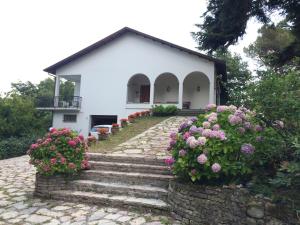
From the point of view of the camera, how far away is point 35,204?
16.6 feet

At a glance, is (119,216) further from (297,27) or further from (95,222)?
(297,27)

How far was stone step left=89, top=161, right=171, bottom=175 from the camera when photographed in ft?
18.6

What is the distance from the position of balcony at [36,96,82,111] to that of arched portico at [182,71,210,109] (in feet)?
24.4

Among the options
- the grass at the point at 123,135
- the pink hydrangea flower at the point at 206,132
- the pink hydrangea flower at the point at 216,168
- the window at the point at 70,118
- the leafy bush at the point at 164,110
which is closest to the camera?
the pink hydrangea flower at the point at 216,168

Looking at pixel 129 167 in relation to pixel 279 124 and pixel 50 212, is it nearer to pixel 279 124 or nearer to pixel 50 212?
pixel 50 212

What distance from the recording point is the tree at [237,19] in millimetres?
9016

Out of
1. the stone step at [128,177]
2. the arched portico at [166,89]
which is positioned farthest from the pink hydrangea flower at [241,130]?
the arched portico at [166,89]

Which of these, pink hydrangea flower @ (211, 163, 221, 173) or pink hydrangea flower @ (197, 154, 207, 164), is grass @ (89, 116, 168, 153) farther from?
pink hydrangea flower @ (211, 163, 221, 173)

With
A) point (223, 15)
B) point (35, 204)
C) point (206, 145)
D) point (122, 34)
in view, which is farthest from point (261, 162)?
point (122, 34)

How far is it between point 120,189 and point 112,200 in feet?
1.22

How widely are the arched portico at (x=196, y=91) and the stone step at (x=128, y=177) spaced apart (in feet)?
44.7

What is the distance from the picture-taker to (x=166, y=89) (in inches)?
784

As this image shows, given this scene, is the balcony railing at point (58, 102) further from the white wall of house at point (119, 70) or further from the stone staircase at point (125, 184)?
the stone staircase at point (125, 184)

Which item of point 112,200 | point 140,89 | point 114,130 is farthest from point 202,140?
point 140,89
